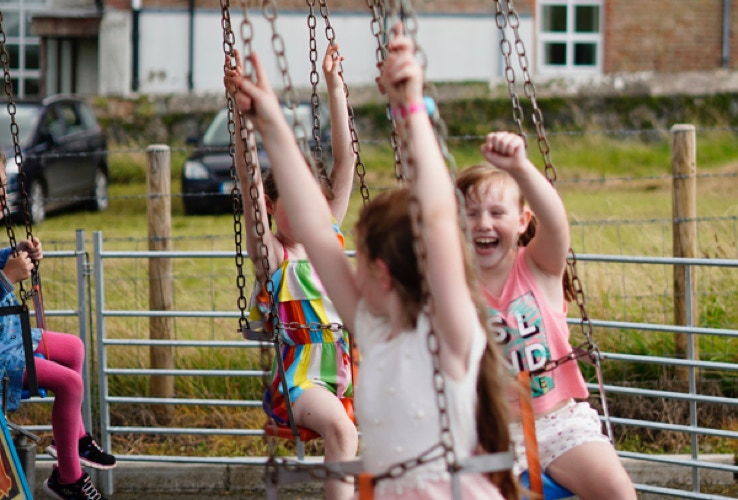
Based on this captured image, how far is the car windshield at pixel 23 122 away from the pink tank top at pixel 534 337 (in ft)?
33.9

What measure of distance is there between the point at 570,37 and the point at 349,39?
4.40 meters

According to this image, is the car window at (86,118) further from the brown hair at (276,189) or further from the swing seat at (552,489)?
the swing seat at (552,489)

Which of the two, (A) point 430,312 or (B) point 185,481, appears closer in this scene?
(A) point 430,312

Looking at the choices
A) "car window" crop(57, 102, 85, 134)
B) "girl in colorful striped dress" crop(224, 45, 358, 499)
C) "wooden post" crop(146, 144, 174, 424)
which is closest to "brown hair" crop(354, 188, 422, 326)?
"girl in colorful striped dress" crop(224, 45, 358, 499)

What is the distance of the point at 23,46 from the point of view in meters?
22.2

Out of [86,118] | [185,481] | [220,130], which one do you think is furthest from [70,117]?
[185,481]

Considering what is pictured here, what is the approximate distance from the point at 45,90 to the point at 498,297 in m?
19.8

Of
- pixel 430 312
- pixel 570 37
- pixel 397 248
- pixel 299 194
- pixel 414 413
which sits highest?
pixel 570 37

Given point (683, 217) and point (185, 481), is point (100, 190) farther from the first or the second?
point (683, 217)

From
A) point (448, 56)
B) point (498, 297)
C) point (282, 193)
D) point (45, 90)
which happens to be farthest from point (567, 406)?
point (45, 90)

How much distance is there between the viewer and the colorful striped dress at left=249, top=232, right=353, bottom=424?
402 cm

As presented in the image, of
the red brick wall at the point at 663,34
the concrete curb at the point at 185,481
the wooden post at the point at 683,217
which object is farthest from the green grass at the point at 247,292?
the red brick wall at the point at 663,34

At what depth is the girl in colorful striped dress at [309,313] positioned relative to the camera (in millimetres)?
3887

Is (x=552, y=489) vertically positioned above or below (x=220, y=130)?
below
